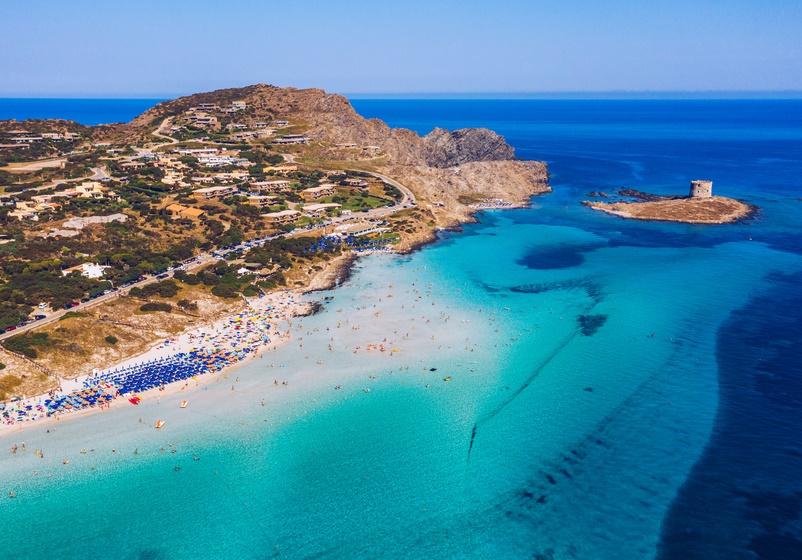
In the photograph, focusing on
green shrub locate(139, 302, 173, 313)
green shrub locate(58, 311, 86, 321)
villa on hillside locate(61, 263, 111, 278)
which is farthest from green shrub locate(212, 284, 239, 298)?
green shrub locate(58, 311, 86, 321)

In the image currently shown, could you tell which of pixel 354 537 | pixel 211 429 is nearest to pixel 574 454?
pixel 354 537

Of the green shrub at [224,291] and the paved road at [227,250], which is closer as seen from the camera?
the paved road at [227,250]

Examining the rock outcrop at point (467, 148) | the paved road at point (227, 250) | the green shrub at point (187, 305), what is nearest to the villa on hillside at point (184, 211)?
the paved road at point (227, 250)

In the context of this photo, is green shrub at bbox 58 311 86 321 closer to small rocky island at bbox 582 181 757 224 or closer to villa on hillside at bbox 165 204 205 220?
villa on hillside at bbox 165 204 205 220

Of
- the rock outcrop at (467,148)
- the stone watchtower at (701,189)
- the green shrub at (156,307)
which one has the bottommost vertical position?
the green shrub at (156,307)

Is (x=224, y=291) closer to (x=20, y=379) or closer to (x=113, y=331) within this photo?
(x=113, y=331)

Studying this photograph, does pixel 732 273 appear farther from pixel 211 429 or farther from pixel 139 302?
pixel 139 302

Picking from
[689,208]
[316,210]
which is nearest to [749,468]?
[316,210]

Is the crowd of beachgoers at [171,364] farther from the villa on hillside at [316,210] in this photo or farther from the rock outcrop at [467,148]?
the rock outcrop at [467,148]
